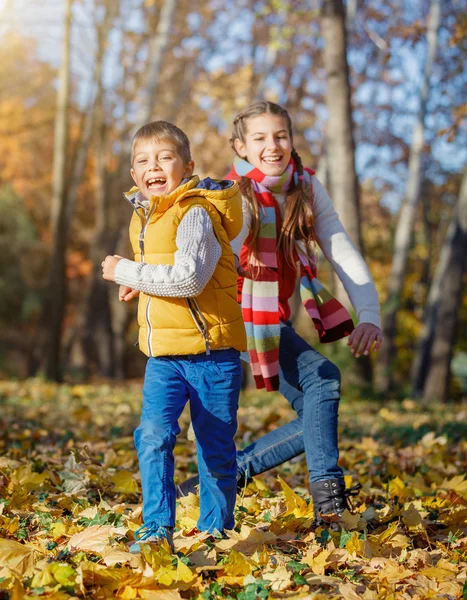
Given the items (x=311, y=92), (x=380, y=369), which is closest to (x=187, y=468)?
(x=380, y=369)

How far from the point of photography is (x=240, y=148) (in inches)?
146

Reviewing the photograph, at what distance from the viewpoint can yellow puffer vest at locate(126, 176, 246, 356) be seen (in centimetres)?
286

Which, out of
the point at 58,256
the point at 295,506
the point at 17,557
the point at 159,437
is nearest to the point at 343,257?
the point at 295,506

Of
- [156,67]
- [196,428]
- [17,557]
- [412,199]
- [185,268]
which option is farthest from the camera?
[412,199]

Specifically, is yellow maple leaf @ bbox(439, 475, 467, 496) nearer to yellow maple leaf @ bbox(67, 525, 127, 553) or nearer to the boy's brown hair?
yellow maple leaf @ bbox(67, 525, 127, 553)

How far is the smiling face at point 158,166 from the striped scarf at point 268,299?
639 mm

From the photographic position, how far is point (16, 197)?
24938 mm

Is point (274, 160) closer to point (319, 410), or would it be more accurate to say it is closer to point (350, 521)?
point (319, 410)

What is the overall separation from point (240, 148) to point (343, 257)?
0.75 metres

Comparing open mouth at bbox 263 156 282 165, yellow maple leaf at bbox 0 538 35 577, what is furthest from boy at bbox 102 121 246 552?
open mouth at bbox 263 156 282 165

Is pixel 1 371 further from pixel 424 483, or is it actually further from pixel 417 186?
pixel 424 483

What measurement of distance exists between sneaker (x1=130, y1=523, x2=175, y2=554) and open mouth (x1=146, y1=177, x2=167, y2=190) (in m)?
1.30

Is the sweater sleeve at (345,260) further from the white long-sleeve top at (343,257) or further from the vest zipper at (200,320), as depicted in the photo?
the vest zipper at (200,320)

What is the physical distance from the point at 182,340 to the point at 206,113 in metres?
18.7
